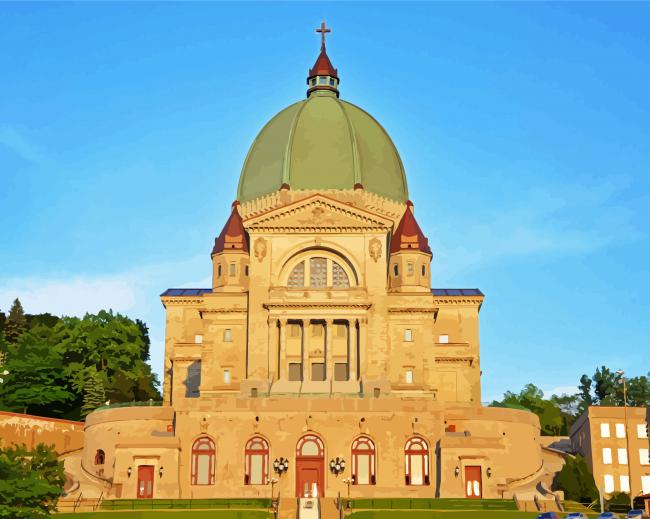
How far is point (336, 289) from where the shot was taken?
92.6m

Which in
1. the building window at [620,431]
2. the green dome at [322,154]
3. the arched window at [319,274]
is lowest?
→ the building window at [620,431]

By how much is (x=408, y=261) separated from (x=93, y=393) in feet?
110

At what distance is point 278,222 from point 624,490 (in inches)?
1373

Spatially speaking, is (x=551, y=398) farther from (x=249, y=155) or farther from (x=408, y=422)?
(x=408, y=422)

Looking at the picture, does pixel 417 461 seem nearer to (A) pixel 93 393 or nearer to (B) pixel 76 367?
(A) pixel 93 393

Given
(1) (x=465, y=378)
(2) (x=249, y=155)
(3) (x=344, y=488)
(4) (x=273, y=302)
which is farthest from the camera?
(2) (x=249, y=155)

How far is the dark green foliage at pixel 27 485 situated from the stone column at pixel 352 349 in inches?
1177

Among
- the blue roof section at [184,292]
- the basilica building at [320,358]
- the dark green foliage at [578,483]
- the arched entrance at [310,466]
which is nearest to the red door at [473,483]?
the basilica building at [320,358]

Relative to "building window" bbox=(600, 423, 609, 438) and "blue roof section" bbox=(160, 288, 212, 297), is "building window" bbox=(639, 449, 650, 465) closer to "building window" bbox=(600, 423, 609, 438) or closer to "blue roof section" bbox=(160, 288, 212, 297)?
"building window" bbox=(600, 423, 609, 438)

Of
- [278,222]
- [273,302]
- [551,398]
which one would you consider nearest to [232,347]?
[273,302]

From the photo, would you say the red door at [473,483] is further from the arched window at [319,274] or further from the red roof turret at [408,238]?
the red roof turret at [408,238]

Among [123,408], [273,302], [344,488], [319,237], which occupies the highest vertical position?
[319,237]

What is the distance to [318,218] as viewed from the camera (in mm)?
94188

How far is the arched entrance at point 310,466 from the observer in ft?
251
